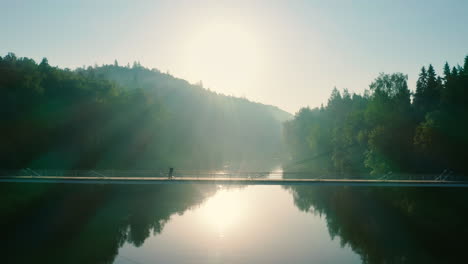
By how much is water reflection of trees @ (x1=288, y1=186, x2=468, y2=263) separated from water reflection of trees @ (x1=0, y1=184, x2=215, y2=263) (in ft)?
64.3

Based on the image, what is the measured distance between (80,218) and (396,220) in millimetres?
37100

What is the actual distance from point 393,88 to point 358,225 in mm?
43234

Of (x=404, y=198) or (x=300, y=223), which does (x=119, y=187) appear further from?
(x=404, y=198)

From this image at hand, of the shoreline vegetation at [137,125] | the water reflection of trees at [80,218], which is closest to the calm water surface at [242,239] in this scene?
the water reflection of trees at [80,218]

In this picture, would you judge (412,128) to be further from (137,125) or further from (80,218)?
(137,125)

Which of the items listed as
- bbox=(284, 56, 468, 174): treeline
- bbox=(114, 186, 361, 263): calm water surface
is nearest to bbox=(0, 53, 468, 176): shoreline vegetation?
bbox=(284, 56, 468, 174): treeline

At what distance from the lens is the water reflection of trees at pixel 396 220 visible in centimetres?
3325

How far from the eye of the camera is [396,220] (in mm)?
44812

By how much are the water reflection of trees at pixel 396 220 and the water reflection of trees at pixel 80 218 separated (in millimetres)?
19612

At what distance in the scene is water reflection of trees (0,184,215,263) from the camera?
32281 mm

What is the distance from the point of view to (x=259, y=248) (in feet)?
112

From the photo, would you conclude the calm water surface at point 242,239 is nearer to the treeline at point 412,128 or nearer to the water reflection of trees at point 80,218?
the water reflection of trees at point 80,218

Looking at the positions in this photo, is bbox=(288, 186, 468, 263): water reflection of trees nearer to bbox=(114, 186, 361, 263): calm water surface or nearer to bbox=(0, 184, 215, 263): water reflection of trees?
bbox=(114, 186, 361, 263): calm water surface

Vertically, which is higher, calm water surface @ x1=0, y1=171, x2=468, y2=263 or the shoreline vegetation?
the shoreline vegetation
